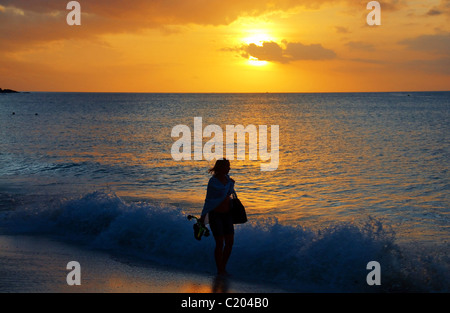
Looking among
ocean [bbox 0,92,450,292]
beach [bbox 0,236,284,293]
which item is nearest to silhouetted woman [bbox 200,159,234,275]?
beach [bbox 0,236,284,293]

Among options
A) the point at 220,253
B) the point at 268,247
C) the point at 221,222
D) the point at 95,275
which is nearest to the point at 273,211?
the point at 268,247

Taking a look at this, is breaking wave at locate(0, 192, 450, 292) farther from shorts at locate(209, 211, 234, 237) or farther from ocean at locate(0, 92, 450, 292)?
shorts at locate(209, 211, 234, 237)

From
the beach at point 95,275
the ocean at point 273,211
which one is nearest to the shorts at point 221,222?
the beach at point 95,275

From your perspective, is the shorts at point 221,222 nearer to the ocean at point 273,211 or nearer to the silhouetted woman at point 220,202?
the silhouetted woman at point 220,202

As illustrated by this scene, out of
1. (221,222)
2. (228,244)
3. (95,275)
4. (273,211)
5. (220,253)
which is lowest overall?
(95,275)

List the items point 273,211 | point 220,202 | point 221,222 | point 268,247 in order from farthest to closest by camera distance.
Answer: point 273,211 → point 268,247 → point 221,222 → point 220,202

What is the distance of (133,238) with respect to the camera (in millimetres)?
9656

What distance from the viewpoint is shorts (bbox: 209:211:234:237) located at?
6836 millimetres

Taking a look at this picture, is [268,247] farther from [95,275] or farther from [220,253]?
[95,275]

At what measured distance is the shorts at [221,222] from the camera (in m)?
6.84

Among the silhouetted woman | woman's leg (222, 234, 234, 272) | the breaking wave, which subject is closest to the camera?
the silhouetted woman

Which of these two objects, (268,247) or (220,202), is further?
(268,247)

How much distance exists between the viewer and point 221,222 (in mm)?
6859

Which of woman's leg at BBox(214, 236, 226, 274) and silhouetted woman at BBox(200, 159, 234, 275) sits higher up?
silhouetted woman at BBox(200, 159, 234, 275)
